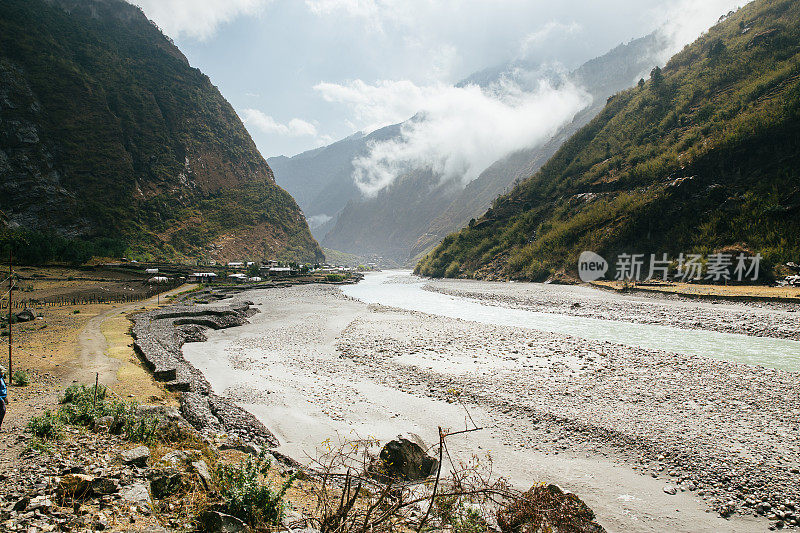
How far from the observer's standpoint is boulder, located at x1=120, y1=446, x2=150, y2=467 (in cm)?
702

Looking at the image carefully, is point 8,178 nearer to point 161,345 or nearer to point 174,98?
point 174,98

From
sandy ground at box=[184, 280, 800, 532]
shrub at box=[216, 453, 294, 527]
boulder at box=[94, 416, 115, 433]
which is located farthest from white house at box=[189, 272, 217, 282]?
shrub at box=[216, 453, 294, 527]

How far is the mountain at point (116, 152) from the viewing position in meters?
88.9

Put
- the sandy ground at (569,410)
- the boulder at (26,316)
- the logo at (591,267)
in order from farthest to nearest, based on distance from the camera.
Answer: the logo at (591,267) → the boulder at (26,316) → the sandy ground at (569,410)

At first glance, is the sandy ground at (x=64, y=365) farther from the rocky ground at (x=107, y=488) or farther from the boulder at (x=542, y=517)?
the boulder at (x=542, y=517)

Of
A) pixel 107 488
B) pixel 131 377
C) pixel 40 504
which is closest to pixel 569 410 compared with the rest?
pixel 107 488

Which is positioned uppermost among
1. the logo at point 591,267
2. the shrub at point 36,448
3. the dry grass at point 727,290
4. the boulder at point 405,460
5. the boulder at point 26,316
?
the logo at point 591,267

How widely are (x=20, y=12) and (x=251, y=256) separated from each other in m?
99.7

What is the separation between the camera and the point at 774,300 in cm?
3081

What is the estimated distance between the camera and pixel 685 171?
5572 cm

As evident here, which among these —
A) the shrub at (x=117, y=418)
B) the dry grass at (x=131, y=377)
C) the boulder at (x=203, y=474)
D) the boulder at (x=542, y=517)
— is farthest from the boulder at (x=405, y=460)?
the dry grass at (x=131, y=377)

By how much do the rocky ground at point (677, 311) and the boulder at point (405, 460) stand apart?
26652 mm

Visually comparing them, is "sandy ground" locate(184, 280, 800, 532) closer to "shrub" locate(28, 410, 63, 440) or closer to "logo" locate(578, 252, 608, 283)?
"shrub" locate(28, 410, 63, 440)

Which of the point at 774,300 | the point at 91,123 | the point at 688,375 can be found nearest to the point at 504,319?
the point at 688,375
